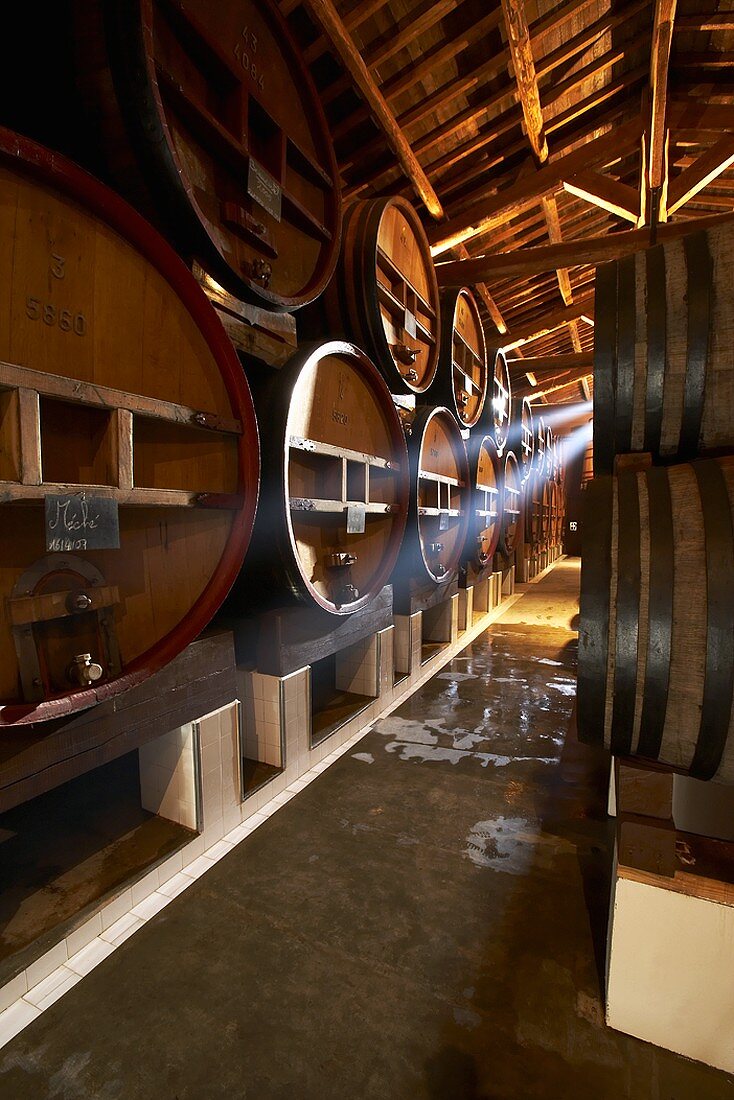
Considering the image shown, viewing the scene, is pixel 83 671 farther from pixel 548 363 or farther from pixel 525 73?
pixel 548 363

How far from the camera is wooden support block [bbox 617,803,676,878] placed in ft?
4.68

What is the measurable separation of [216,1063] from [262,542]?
1.79 metres

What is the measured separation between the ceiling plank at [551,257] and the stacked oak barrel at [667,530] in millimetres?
5020

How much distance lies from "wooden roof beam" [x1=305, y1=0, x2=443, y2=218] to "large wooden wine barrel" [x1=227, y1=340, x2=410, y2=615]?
8.45 feet

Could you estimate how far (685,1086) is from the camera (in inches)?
54.1

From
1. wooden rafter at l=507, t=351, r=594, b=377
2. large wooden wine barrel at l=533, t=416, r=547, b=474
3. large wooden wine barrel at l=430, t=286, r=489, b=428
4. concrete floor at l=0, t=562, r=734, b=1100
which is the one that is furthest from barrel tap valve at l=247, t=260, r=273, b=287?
large wooden wine barrel at l=533, t=416, r=547, b=474

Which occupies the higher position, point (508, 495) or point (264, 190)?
point (264, 190)

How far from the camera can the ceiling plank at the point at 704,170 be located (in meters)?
5.89

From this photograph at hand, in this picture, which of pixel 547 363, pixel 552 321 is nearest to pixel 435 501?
pixel 547 363

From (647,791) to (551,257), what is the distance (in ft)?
21.4

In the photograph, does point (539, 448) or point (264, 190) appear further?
point (539, 448)

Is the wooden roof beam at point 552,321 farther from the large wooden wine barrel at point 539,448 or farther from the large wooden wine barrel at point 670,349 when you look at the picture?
the large wooden wine barrel at point 670,349

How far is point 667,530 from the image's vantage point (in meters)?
1.38

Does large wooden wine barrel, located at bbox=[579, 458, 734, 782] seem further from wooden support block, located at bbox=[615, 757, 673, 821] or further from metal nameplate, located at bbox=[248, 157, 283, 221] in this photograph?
metal nameplate, located at bbox=[248, 157, 283, 221]
